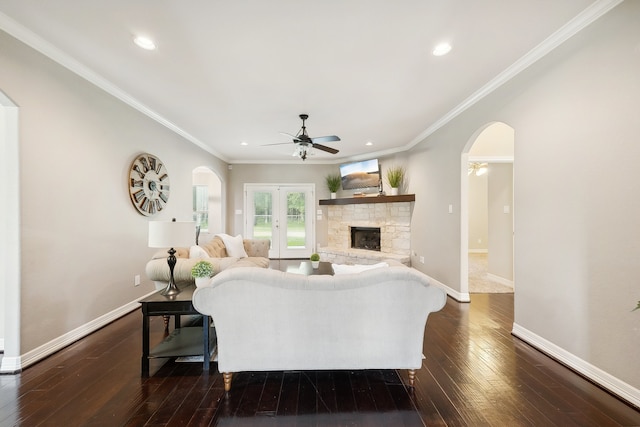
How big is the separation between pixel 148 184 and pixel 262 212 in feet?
11.7

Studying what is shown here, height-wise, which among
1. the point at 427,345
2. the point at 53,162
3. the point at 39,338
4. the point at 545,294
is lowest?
the point at 427,345

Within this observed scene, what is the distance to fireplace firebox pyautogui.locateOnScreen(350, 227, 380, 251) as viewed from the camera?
6.34 m

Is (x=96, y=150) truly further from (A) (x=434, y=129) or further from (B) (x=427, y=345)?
(A) (x=434, y=129)

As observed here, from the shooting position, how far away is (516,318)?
111 inches

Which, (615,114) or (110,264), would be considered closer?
(615,114)

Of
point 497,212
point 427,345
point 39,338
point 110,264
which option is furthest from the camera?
point 497,212

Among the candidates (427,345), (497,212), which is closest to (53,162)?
(427,345)

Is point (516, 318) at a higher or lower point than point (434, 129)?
lower

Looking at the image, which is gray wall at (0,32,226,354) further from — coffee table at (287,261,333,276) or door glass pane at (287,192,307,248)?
door glass pane at (287,192,307,248)

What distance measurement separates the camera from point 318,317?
6.17 feet

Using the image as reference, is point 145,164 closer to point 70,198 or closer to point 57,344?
point 70,198

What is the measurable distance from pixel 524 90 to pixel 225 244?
15.0ft

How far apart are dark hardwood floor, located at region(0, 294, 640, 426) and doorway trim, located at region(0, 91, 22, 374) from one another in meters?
0.21

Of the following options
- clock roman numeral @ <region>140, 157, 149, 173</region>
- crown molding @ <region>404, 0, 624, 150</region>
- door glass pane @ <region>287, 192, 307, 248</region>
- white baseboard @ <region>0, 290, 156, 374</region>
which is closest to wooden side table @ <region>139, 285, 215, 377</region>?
white baseboard @ <region>0, 290, 156, 374</region>
